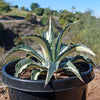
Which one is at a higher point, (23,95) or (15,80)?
(15,80)

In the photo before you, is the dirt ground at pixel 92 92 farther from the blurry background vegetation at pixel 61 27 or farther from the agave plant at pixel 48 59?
the agave plant at pixel 48 59

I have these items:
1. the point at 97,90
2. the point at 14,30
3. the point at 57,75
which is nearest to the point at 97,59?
the point at 97,90

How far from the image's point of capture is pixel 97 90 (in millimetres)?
2023

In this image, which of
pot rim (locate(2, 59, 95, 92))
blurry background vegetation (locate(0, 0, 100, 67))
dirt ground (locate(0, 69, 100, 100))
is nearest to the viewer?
pot rim (locate(2, 59, 95, 92))

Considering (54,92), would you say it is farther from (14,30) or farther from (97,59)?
(14,30)

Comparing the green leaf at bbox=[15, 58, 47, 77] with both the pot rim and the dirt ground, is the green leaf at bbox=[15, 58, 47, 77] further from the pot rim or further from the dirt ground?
the dirt ground

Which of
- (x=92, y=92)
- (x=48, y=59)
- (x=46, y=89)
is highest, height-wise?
(x=48, y=59)

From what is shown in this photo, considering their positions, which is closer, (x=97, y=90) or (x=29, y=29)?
(x=97, y=90)

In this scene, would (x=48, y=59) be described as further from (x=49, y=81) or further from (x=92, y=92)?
(x=92, y=92)

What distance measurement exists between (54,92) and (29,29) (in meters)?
16.9

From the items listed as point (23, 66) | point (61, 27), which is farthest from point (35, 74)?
point (61, 27)

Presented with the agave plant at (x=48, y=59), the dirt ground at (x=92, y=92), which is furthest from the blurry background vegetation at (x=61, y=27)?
the agave plant at (x=48, y=59)

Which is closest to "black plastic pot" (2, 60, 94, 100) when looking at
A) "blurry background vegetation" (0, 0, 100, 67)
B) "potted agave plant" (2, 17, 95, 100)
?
"potted agave plant" (2, 17, 95, 100)

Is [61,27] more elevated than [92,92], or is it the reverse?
[61,27]
